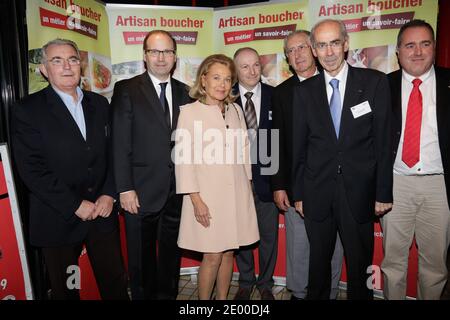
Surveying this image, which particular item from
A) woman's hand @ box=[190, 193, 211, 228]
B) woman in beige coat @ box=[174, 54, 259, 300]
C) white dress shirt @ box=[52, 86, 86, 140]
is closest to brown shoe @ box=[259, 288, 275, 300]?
woman in beige coat @ box=[174, 54, 259, 300]

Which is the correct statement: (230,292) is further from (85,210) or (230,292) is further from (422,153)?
(422,153)

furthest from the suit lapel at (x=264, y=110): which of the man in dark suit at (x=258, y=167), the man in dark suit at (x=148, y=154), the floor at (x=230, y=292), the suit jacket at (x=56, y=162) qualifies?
the floor at (x=230, y=292)

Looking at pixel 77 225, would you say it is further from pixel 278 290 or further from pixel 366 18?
pixel 366 18

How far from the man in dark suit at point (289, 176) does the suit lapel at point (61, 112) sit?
55.1 inches

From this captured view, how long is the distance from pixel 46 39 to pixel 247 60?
4.88 ft

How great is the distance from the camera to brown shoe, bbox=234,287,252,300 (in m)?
2.96

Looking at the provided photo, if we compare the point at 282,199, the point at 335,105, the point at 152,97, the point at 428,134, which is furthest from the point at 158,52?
the point at 428,134

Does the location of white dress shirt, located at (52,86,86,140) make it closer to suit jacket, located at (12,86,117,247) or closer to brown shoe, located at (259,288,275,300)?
suit jacket, located at (12,86,117,247)

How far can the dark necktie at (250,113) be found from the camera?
278 cm

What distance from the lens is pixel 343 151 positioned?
2186 millimetres

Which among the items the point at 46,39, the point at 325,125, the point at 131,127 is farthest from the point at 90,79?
the point at 325,125

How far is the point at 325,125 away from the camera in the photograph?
87.5 inches

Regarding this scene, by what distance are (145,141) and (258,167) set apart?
2.95ft

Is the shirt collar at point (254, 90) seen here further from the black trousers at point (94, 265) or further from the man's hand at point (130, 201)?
the black trousers at point (94, 265)
